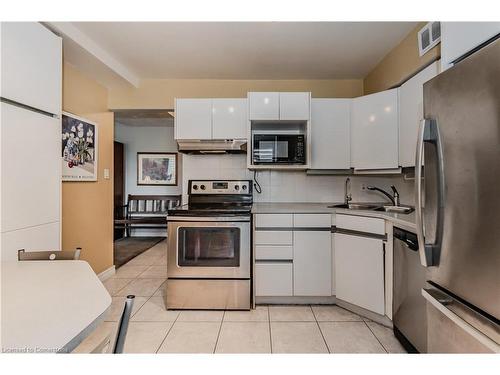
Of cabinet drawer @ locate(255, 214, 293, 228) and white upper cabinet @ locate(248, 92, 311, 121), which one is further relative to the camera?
white upper cabinet @ locate(248, 92, 311, 121)

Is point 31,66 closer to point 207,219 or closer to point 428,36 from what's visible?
point 207,219

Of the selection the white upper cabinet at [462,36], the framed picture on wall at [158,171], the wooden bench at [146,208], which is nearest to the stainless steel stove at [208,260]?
the white upper cabinet at [462,36]

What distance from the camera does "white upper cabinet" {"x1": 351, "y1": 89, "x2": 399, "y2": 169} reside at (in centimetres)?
226

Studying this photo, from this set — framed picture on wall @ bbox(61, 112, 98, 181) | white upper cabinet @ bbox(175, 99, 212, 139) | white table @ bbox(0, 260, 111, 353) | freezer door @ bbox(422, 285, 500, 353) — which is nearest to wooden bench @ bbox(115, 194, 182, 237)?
framed picture on wall @ bbox(61, 112, 98, 181)

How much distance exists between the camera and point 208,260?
228cm

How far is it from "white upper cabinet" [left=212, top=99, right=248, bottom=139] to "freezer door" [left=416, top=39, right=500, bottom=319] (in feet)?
5.67

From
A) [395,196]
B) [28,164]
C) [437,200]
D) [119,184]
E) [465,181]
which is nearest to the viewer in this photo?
[465,181]

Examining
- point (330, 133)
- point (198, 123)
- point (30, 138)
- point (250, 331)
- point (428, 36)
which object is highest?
point (428, 36)

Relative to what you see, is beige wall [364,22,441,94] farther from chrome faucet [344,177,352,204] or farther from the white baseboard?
the white baseboard

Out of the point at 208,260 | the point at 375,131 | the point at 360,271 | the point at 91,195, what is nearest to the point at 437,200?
the point at 360,271

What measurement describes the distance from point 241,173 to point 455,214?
7.13 feet

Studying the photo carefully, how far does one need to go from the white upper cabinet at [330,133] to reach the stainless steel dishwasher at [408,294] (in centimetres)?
99

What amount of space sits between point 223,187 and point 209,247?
810 mm
